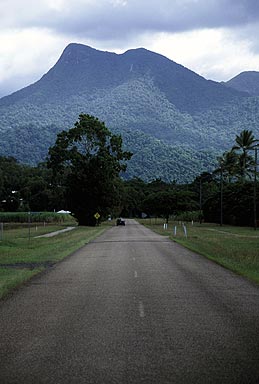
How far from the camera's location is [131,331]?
35.2ft

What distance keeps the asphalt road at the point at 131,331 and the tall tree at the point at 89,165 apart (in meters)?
66.0

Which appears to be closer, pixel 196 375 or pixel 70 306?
pixel 196 375

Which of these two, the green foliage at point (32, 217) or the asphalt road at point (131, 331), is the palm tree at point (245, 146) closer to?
the green foliage at point (32, 217)

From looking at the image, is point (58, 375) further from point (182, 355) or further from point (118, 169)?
point (118, 169)

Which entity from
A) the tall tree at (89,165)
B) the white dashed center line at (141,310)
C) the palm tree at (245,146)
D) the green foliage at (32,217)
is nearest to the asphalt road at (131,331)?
the white dashed center line at (141,310)

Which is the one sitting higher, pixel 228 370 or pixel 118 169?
pixel 118 169

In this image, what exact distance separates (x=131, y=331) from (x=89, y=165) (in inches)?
3017

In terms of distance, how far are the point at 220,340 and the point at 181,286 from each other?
768 cm

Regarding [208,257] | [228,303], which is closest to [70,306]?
[228,303]

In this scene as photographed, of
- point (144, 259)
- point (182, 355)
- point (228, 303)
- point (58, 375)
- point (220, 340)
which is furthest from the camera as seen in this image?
point (144, 259)

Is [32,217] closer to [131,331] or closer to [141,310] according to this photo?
[141,310]

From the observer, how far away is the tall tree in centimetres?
8581

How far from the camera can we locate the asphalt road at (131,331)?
7.92m

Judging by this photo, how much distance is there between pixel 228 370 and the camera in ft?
26.3
